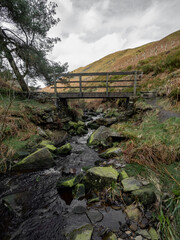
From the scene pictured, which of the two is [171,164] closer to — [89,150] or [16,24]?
[89,150]

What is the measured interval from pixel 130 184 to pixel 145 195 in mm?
450

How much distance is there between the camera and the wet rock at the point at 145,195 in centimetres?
224

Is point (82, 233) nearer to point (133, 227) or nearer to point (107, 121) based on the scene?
point (133, 227)

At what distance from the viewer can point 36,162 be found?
157 inches

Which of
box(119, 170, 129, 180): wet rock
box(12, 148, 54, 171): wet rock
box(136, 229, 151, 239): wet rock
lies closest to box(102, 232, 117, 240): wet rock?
box(136, 229, 151, 239): wet rock

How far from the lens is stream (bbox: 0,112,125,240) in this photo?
84.4 inches

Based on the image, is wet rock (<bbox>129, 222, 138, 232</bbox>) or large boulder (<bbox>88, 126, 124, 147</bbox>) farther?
large boulder (<bbox>88, 126, 124, 147</bbox>)

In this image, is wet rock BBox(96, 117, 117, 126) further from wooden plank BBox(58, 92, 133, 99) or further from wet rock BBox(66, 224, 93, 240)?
wet rock BBox(66, 224, 93, 240)

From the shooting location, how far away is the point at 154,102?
674 centimetres

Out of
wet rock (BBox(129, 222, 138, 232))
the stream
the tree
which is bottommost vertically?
the stream

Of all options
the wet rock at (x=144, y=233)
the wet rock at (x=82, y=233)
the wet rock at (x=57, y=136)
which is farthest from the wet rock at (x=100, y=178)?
the wet rock at (x=57, y=136)

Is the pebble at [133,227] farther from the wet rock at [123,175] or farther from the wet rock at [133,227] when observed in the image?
the wet rock at [123,175]

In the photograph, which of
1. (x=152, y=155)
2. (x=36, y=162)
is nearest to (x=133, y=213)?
(x=152, y=155)

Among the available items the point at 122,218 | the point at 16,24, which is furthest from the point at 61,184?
the point at 16,24
